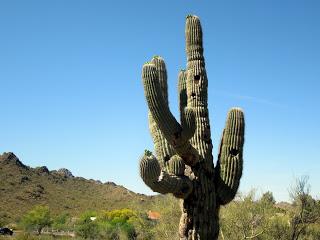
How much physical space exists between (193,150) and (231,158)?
813 millimetres

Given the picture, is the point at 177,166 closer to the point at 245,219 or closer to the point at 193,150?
the point at 193,150

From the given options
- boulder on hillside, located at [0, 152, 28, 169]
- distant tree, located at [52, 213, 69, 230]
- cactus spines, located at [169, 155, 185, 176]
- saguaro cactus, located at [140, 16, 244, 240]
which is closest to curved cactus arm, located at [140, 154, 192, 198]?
saguaro cactus, located at [140, 16, 244, 240]

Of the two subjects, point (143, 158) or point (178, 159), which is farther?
point (178, 159)

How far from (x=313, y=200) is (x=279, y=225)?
346 centimetres

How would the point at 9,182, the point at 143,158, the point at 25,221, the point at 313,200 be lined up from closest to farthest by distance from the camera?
1. the point at 143,158
2. the point at 313,200
3. the point at 25,221
4. the point at 9,182

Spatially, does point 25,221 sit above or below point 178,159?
above

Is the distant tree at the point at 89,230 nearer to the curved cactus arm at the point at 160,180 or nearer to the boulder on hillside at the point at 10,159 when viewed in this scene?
the curved cactus arm at the point at 160,180

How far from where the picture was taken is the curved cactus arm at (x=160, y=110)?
805 cm

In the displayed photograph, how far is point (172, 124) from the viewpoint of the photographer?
8.17 m

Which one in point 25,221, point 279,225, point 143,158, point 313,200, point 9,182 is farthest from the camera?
point 9,182

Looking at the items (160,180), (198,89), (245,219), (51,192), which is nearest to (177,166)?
(160,180)

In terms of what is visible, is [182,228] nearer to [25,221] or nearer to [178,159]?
[178,159]

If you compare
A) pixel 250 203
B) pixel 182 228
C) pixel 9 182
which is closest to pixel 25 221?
pixel 9 182

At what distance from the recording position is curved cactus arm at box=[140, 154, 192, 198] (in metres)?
7.78
